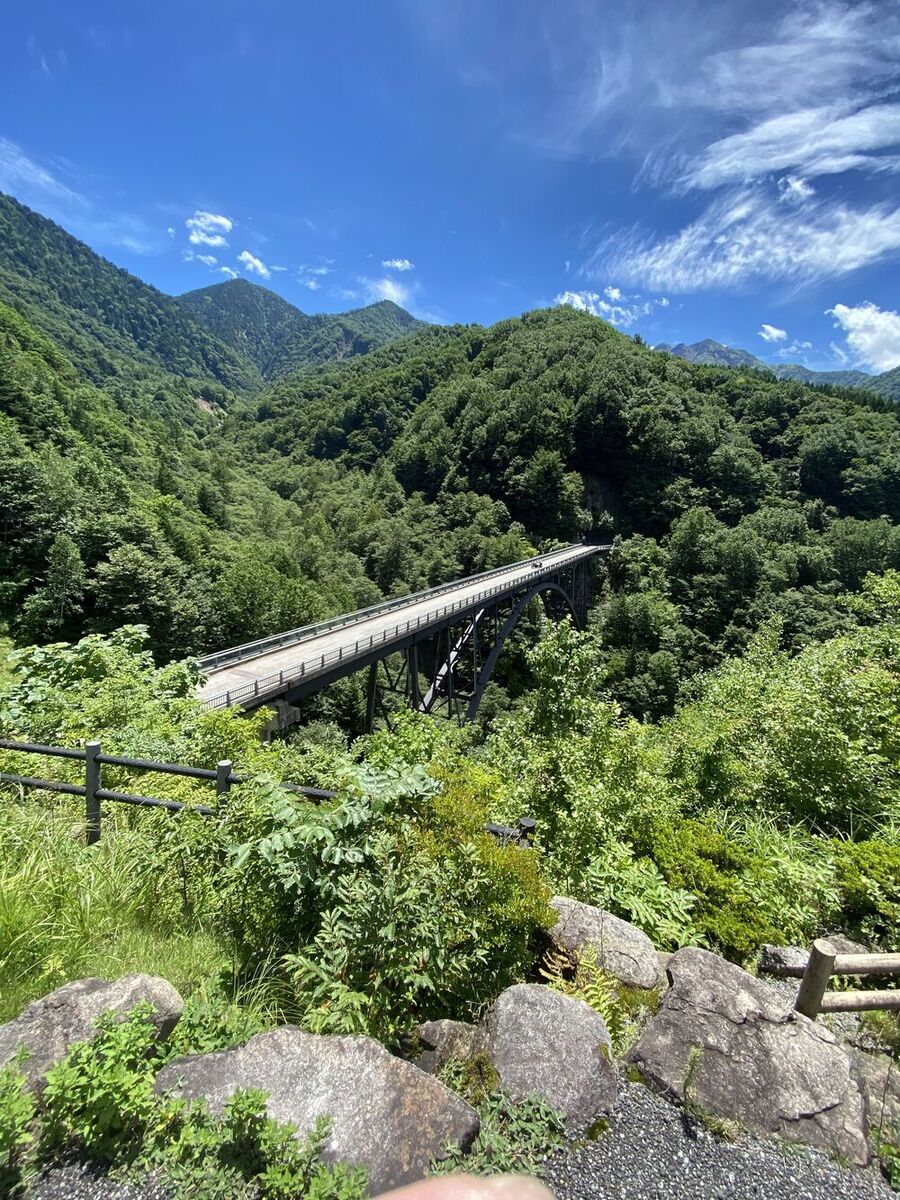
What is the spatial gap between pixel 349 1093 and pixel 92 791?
9.99 ft

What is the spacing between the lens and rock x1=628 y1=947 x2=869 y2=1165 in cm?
242

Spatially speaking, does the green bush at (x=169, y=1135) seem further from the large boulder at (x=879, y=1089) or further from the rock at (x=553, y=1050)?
the large boulder at (x=879, y=1089)

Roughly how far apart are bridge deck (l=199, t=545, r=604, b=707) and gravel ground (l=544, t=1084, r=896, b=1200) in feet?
26.5

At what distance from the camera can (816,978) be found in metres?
2.98

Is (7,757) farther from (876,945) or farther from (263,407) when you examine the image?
(263,407)

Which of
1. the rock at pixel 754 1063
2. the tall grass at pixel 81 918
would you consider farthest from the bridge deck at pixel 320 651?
the rock at pixel 754 1063

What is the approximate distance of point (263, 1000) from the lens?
2.73 meters

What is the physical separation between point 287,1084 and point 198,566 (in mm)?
39813

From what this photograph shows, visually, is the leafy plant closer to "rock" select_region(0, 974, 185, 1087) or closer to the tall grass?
"rock" select_region(0, 974, 185, 1087)

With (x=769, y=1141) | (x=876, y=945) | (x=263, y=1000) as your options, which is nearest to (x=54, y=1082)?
(x=263, y=1000)

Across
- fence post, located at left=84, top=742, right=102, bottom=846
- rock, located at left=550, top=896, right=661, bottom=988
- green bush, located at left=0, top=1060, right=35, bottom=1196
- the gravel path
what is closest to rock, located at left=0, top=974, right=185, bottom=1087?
green bush, located at left=0, top=1060, right=35, bottom=1196

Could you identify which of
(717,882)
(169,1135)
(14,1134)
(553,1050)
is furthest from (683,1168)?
(14,1134)

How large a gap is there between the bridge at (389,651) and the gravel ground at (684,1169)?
26.4 feet

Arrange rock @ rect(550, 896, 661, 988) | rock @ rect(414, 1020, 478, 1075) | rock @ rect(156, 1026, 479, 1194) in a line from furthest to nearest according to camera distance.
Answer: rock @ rect(550, 896, 661, 988) < rock @ rect(414, 1020, 478, 1075) < rock @ rect(156, 1026, 479, 1194)
